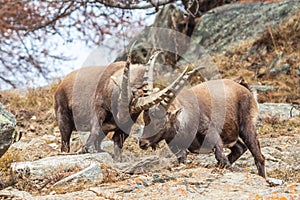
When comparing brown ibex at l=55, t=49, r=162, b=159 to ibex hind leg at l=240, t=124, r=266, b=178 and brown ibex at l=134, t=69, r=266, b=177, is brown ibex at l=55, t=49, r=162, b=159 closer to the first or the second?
brown ibex at l=134, t=69, r=266, b=177

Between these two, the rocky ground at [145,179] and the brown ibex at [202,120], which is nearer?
the rocky ground at [145,179]

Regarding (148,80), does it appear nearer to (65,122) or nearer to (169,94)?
(169,94)

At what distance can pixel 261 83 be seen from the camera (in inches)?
495

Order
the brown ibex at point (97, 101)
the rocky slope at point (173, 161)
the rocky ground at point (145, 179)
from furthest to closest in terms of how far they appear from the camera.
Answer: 1. the brown ibex at point (97, 101)
2. the rocky slope at point (173, 161)
3. the rocky ground at point (145, 179)

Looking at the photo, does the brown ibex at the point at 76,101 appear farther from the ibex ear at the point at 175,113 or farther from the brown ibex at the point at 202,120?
the ibex ear at the point at 175,113

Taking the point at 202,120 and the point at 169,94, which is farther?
the point at 202,120

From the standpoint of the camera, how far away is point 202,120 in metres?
6.45

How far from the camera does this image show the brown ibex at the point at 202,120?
6.28 meters

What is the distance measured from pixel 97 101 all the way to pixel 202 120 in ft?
5.54

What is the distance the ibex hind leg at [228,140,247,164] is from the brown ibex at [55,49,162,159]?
60.3 inches

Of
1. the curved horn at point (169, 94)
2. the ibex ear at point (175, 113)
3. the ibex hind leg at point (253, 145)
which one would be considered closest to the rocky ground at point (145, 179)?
the ibex hind leg at point (253, 145)

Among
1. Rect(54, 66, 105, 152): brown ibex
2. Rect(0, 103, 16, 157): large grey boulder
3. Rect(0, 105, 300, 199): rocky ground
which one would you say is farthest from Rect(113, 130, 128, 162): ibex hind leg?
Rect(0, 103, 16, 157): large grey boulder

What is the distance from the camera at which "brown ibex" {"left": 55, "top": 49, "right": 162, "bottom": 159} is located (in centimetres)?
695

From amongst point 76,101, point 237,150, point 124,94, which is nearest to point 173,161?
point 237,150
